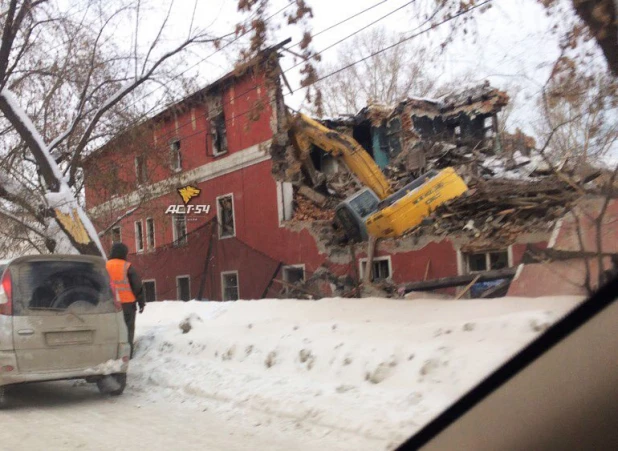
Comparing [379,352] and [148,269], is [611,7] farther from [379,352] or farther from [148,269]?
[148,269]

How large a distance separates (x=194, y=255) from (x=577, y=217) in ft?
49.3

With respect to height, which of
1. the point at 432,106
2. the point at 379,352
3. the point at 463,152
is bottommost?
the point at 379,352

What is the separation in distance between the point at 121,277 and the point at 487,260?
25.9 feet

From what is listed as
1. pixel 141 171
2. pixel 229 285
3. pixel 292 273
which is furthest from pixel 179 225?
pixel 141 171

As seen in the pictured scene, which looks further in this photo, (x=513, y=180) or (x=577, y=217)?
(x=513, y=180)

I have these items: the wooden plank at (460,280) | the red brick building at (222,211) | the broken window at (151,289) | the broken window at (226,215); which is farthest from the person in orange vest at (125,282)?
the broken window at (151,289)

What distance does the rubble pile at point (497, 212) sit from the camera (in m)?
10.9

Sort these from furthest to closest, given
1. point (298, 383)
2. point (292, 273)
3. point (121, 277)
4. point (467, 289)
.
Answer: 1. point (292, 273)
2. point (467, 289)
3. point (121, 277)
4. point (298, 383)

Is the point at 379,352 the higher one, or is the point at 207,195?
the point at 207,195

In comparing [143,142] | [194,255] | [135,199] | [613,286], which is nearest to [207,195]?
[194,255]

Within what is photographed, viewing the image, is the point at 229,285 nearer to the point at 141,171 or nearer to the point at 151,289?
the point at 141,171

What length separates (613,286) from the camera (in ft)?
8.71

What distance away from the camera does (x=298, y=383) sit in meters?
6.38

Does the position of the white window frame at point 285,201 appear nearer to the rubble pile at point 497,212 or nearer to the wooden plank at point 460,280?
the rubble pile at point 497,212
